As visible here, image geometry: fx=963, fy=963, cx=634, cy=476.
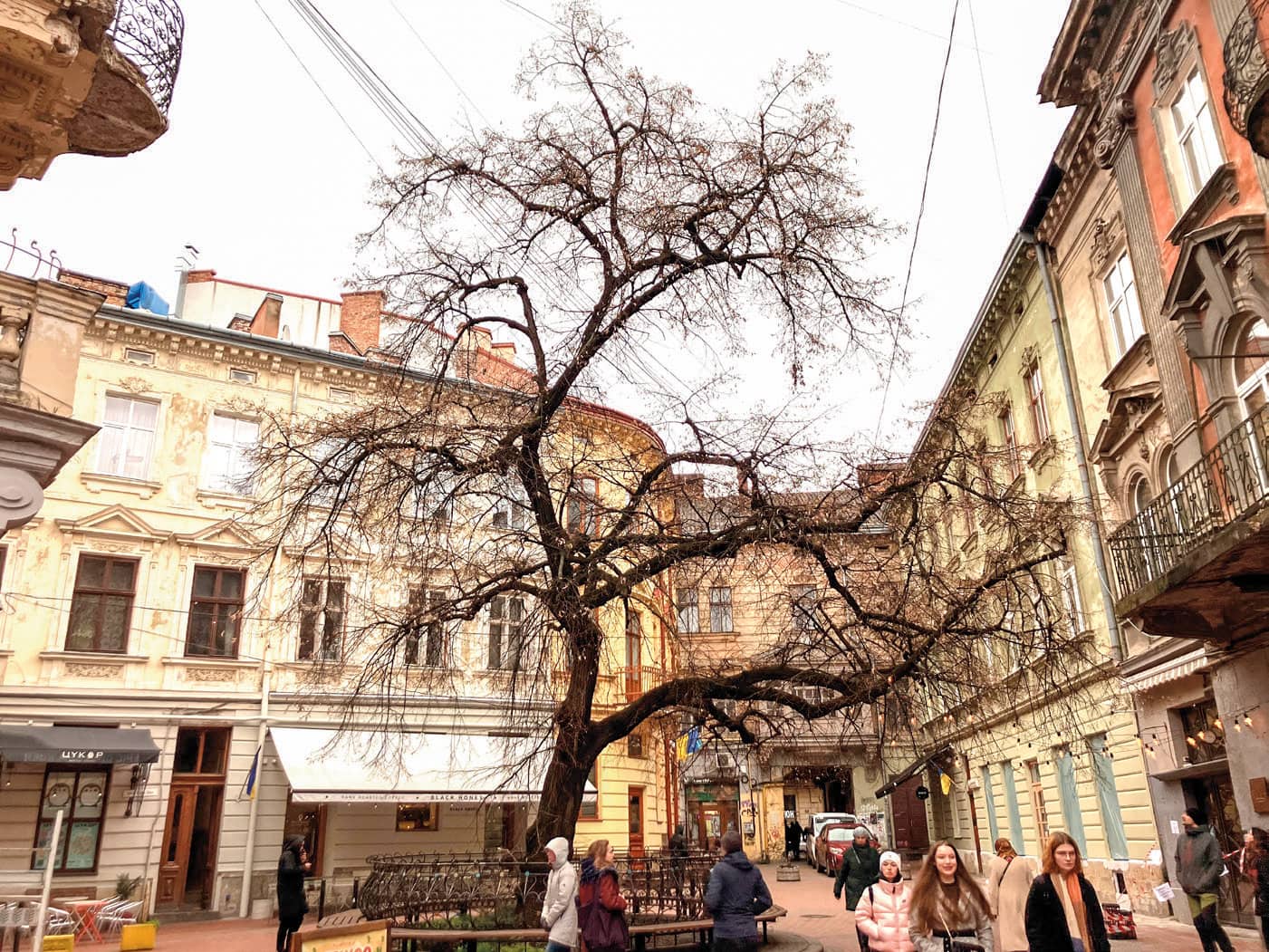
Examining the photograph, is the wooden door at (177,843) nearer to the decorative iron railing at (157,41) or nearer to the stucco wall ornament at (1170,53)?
the decorative iron railing at (157,41)

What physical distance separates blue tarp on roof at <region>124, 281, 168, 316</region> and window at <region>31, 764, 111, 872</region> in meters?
11.2

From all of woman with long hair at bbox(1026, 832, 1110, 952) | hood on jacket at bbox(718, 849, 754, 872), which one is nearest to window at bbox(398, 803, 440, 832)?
hood on jacket at bbox(718, 849, 754, 872)

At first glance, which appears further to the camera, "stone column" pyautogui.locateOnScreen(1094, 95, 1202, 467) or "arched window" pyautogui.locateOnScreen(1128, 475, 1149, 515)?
"arched window" pyautogui.locateOnScreen(1128, 475, 1149, 515)

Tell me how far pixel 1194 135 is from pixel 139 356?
22.7 m

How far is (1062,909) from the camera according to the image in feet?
20.7

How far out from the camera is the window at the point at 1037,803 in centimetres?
2497

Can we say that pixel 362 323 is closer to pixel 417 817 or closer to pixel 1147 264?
pixel 417 817

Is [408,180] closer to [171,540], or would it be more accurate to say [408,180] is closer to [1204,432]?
[1204,432]

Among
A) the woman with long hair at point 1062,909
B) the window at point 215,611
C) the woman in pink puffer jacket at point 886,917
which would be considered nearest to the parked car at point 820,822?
the window at point 215,611

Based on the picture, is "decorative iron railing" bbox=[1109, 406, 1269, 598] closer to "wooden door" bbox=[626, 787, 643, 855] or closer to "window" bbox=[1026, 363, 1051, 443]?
"window" bbox=[1026, 363, 1051, 443]

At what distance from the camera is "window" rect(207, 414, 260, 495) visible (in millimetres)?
23828

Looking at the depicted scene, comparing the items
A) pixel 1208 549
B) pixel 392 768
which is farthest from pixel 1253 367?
pixel 392 768

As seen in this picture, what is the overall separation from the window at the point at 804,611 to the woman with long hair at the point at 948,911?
5.84 m

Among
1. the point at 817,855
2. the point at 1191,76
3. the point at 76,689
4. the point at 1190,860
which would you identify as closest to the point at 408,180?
the point at 1191,76
